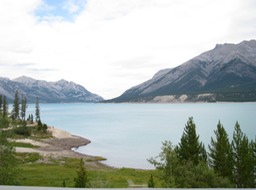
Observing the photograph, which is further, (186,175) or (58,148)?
(58,148)

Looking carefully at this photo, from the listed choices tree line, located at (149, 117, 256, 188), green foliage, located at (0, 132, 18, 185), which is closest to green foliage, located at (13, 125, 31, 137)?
tree line, located at (149, 117, 256, 188)

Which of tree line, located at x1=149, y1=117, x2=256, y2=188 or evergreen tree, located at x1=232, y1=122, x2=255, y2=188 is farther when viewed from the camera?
evergreen tree, located at x1=232, y1=122, x2=255, y2=188

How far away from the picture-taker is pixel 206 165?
4525 cm

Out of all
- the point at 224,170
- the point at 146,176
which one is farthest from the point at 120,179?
the point at 224,170

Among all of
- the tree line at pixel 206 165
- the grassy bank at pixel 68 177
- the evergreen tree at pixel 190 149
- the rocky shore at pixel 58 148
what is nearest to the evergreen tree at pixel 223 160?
the tree line at pixel 206 165

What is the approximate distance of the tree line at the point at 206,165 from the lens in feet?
129

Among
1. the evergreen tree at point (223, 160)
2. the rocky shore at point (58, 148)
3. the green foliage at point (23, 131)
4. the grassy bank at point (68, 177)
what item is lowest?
the rocky shore at point (58, 148)

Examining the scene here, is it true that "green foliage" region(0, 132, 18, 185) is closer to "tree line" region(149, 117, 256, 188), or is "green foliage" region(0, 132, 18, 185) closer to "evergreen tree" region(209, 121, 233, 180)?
"tree line" region(149, 117, 256, 188)

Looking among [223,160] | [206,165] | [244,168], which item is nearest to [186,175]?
[206,165]

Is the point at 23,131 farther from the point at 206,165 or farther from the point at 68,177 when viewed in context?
the point at 206,165

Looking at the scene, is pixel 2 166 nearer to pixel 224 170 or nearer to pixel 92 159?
pixel 224 170

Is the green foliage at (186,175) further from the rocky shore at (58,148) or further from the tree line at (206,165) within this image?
the rocky shore at (58,148)

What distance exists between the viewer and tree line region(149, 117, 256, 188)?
3938 cm

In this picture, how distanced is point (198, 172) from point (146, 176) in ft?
87.3
